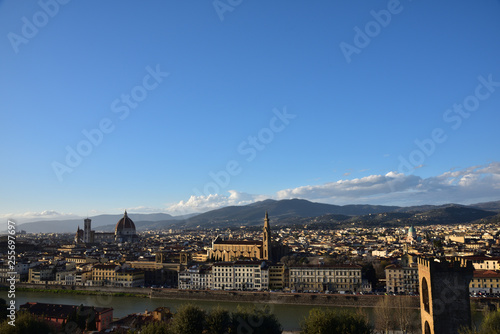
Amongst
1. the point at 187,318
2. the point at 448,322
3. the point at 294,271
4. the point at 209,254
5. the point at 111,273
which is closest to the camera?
the point at 448,322

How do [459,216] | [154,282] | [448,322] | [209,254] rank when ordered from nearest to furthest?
[448,322] → [154,282] → [209,254] → [459,216]

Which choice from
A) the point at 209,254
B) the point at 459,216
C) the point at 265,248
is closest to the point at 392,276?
the point at 265,248

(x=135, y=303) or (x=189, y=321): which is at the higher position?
(x=189, y=321)

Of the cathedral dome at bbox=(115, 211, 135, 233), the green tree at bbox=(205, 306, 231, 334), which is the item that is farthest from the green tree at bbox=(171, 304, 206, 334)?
the cathedral dome at bbox=(115, 211, 135, 233)

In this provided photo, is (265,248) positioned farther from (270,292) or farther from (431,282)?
(431,282)

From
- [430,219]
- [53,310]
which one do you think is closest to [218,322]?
[53,310]

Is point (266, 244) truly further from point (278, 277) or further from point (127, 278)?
point (127, 278)
